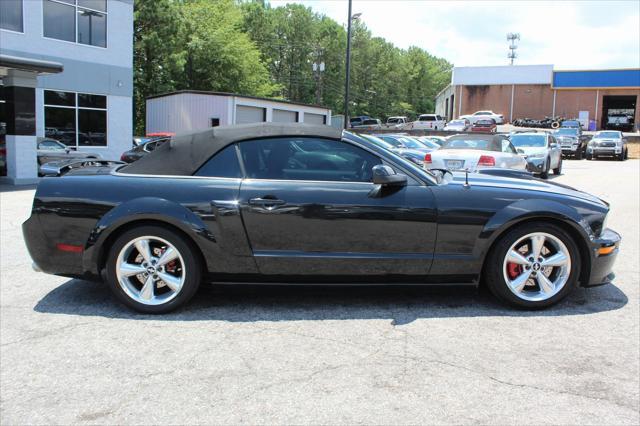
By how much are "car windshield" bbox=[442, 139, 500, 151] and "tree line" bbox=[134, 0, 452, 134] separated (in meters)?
30.1

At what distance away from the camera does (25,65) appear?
14.0 meters

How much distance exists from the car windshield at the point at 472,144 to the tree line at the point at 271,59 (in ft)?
98.8

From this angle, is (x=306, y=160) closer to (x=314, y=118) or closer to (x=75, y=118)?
(x=75, y=118)

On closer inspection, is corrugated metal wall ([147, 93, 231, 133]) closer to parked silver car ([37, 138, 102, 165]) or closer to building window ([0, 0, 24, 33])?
building window ([0, 0, 24, 33])

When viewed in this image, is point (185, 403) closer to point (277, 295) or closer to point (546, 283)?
point (277, 295)

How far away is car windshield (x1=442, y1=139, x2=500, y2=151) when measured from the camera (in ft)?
40.4

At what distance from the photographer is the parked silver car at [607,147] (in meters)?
29.6

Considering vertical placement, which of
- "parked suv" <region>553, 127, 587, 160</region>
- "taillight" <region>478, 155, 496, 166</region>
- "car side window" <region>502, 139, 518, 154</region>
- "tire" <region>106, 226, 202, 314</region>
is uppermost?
"parked suv" <region>553, 127, 587, 160</region>

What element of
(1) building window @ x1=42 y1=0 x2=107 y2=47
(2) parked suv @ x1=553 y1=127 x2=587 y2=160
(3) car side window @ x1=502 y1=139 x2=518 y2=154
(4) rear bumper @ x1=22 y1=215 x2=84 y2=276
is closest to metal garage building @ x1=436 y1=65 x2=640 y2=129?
(2) parked suv @ x1=553 y1=127 x2=587 y2=160

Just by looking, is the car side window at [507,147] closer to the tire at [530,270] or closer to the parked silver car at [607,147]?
the tire at [530,270]

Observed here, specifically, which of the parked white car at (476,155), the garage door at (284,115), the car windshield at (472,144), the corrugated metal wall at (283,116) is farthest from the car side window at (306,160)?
the garage door at (284,115)

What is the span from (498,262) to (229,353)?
2200 mm

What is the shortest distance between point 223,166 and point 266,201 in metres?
0.49

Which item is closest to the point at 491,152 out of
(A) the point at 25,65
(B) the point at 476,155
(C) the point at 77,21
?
(B) the point at 476,155
